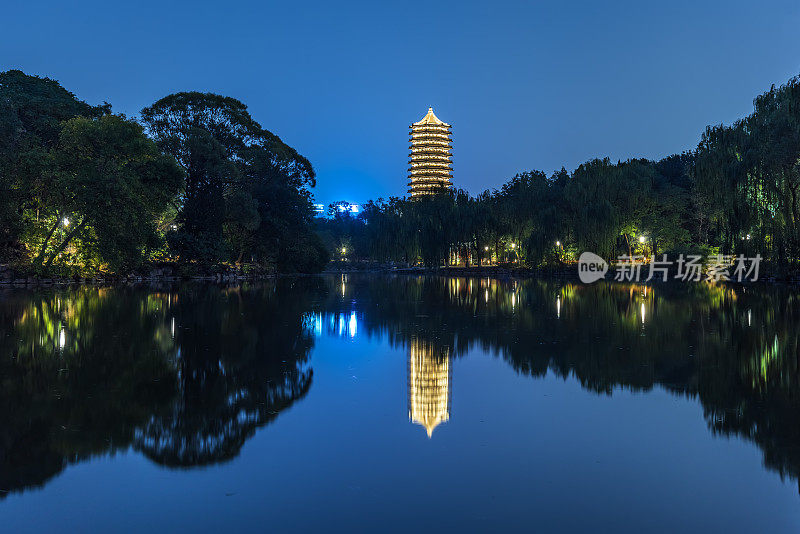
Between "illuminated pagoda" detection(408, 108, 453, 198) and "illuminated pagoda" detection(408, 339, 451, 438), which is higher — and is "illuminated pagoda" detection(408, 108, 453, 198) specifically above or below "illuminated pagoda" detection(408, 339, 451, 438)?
above

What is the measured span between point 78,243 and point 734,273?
31.9 metres

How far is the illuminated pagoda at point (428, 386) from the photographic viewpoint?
538 cm

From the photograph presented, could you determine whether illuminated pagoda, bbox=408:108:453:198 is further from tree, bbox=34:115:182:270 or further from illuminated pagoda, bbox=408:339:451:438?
illuminated pagoda, bbox=408:339:451:438

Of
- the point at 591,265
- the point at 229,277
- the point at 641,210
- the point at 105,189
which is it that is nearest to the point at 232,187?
the point at 229,277

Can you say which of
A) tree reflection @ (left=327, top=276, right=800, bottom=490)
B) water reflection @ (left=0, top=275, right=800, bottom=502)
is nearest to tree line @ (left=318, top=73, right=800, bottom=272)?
tree reflection @ (left=327, top=276, right=800, bottom=490)

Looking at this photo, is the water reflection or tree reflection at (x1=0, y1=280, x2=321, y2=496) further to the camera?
the water reflection

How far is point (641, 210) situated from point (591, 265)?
6324 mm

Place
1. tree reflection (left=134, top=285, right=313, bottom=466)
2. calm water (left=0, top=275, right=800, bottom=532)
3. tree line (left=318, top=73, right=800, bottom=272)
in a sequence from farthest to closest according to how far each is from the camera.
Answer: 1. tree line (left=318, top=73, right=800, bottom=272)
2. tree reflection (left=134, top=285, right=313, bottom=466)
3. calm water (left=0, top=275, right=800, bottom=532)

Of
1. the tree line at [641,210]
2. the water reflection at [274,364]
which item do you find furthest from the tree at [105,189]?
the tree line at [641,210]

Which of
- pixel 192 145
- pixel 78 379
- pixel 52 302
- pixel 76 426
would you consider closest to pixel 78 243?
pixel 192 145

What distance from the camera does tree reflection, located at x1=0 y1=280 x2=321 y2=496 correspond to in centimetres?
438

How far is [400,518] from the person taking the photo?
3.25 metres

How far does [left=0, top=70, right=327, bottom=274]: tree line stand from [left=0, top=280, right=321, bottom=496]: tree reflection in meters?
13.3

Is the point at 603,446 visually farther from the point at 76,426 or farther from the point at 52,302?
the point at 52,302
